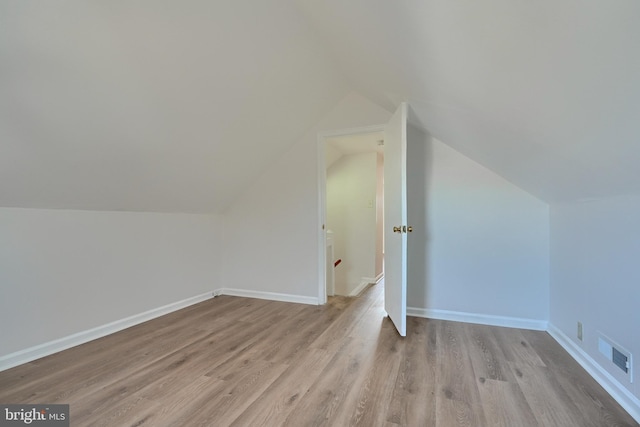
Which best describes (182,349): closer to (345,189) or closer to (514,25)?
(514,25)

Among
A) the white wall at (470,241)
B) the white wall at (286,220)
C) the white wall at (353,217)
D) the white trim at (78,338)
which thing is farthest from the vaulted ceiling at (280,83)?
the white wall at (353,217)

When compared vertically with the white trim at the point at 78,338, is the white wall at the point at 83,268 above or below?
above

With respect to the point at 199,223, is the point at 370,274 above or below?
below

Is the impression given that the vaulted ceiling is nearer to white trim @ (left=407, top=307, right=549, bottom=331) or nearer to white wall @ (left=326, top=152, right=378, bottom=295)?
white trim @ (left=407, top=307, right=549, bottom=331)

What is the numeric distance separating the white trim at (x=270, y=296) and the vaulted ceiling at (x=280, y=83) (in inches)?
56.0

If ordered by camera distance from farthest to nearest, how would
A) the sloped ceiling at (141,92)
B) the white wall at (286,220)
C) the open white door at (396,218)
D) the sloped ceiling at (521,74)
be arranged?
the white wall at (286,220), the open white door at (396,218), the sloped ceiling at (141,92), the sloped ceiling at (521,74)

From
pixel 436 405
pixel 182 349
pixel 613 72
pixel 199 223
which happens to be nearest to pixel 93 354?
pixel 182 349

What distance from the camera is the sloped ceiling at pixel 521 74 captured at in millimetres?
786

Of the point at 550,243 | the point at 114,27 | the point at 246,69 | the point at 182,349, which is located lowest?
the point at 182,349

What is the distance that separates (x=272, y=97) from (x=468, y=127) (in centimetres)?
159

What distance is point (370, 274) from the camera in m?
4.26

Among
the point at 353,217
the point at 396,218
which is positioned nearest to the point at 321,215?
the point at 396,218

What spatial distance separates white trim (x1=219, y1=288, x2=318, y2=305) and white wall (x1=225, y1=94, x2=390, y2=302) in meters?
0.03

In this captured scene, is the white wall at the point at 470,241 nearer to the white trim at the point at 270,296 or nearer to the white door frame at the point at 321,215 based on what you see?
the white door frame at the point at 321,215
